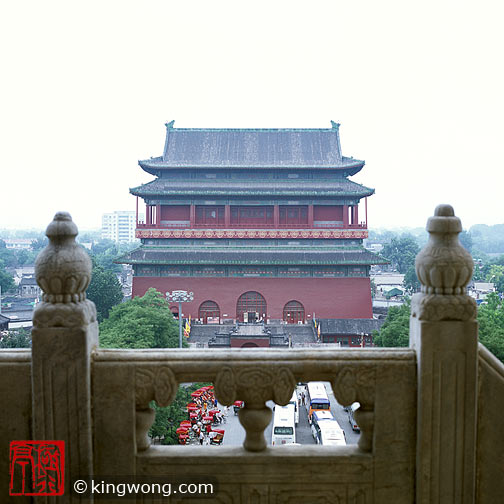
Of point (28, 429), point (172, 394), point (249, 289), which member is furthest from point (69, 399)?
point (249, 289)

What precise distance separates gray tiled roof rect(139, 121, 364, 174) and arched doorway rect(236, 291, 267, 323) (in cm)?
781

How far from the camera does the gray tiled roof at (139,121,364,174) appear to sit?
29.1 meters

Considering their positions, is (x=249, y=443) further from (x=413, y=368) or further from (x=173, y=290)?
(x=173, y=290)

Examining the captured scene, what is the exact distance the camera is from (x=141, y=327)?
17938 millimetres

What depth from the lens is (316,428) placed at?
600 inches

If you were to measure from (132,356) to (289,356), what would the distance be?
963mm

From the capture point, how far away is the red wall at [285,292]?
89.7 feet

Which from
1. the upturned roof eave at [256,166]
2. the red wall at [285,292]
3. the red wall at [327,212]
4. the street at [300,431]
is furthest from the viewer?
the red wall at [327,212]

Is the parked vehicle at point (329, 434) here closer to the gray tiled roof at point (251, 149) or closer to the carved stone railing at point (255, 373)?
the carved stone railing at point (255, 373)

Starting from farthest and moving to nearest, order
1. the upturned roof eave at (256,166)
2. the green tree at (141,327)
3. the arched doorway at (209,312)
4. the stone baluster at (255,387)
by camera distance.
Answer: the upturned roof eave at (256,166)
the arched doorway at (209,312)
the green tree at (141,327)
the stone baluster at (255,387)

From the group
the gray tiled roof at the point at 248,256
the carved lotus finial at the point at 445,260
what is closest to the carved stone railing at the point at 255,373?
the carved lotus finial at the point at 445,260

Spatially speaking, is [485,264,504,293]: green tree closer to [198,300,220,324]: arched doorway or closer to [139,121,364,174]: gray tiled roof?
[139,121,364,174]: gray tiled roof

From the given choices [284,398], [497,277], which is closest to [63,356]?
[284,398]

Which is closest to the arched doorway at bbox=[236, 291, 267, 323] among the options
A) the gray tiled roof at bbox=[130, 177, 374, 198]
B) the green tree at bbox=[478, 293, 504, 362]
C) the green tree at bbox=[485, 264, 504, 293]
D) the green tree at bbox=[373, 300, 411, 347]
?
the gray tiled roof at bbox=[130, 177, 374, 198]
